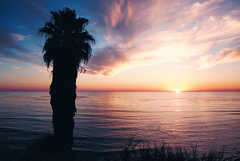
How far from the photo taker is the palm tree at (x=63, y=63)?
38.4ft

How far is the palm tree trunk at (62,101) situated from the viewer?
11.7 metres

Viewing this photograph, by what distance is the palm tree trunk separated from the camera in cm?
1174

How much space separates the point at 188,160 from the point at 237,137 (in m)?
A: 16.9

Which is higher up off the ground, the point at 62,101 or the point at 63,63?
the point at 63,63

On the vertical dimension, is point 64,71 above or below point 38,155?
above

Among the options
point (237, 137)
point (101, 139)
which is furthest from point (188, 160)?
point (237, 137)

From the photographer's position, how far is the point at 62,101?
11812mm

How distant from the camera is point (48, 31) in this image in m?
12.0

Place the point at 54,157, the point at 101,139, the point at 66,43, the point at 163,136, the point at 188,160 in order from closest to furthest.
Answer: the point at 188,160 → the point at 54,157 → the point at 66,43 → the point at 101,139 → the point at 163,136

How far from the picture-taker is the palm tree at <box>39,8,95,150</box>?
461 inches

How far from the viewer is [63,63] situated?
11.8 m

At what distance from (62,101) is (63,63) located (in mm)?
3172

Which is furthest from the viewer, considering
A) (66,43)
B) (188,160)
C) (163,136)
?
(163,136)

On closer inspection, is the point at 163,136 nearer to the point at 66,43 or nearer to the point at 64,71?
the point at 64,71
